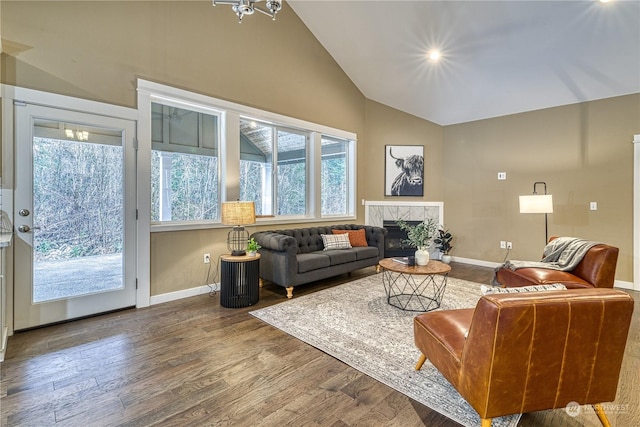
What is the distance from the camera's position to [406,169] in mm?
6246

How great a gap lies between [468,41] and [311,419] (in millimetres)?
4716

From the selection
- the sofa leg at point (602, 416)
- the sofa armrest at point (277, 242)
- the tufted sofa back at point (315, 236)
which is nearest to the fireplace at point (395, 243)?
the tufted sofa back at point (315, 236)

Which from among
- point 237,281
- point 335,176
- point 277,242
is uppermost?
point 335,176

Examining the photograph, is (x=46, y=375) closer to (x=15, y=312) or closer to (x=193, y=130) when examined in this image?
(x=15, y=312)

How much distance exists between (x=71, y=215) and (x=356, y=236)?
3.76 meters

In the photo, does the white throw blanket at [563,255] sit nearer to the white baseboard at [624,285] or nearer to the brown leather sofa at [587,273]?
the brown leather sofa at [587,273]

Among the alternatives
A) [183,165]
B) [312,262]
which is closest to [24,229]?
[183,165]

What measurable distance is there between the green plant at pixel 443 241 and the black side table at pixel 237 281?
4023 millimetres

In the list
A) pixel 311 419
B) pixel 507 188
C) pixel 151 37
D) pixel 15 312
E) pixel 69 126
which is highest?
pixel 151 37

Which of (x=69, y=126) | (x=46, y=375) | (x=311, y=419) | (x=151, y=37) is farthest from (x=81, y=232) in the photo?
(x=311, y=419)

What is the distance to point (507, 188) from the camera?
17.7 feet

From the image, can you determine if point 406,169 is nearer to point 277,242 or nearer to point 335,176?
point 335,176

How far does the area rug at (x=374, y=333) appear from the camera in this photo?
6.08ft

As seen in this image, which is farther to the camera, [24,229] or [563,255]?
[563,255]
